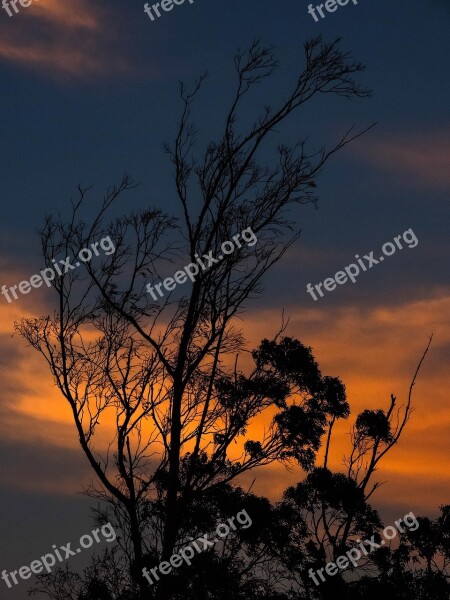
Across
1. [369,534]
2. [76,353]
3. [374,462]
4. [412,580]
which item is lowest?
[412,580]

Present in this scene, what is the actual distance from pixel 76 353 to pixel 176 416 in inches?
112

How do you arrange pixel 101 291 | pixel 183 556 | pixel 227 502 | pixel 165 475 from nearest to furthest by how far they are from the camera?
pixel 101 291, pixel 165 475, pixel 183 556, pixel 227 502

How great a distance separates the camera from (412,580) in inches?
914

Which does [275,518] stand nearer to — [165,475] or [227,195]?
[165,475]

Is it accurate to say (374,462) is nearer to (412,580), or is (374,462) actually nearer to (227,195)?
(412,580)

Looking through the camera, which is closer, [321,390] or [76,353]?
[76,353]

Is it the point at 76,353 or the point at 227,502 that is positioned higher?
the point at 76,353

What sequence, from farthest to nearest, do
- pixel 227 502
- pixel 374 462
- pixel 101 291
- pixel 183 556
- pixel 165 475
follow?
pixel 374 462, pixel 227 502, pixel 183 556, pixel 165 475, pixel 101 291

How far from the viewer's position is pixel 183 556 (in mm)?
19703

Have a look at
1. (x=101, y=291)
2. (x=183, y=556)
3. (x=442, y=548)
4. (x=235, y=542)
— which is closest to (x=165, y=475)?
(x=183, y=556)

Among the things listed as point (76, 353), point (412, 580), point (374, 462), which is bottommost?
point (412, 580)

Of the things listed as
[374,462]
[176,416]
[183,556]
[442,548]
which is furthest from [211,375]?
[442,548]

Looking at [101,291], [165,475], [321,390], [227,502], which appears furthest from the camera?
[227,502]

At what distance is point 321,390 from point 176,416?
7464mm
